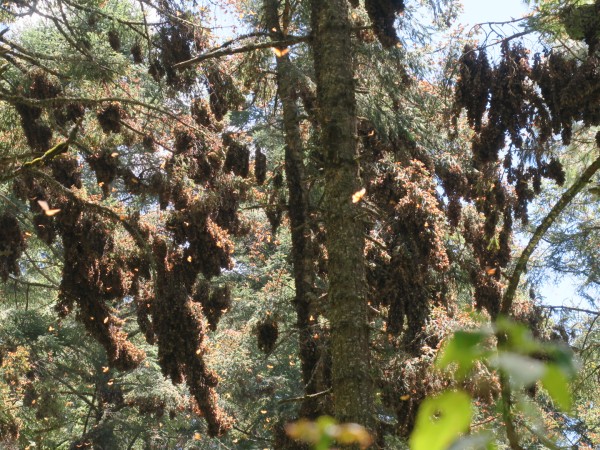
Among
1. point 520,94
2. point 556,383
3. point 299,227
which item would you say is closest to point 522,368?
point 556,383

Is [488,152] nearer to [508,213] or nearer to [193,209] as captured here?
[508,213]

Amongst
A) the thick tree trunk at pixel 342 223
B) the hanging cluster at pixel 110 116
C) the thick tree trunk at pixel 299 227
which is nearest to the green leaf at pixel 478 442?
the thick tree trunk at pixel 342 223

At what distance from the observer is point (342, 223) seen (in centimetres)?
540

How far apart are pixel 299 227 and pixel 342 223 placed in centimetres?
308

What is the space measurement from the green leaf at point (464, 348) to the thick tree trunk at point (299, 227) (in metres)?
7.56

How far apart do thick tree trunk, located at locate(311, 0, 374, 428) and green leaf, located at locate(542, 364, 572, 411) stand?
176 inches

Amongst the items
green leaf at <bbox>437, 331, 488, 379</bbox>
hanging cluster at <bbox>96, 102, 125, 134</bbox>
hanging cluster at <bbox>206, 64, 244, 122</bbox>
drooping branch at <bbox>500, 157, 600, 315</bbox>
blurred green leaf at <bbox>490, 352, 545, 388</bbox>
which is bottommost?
blurred green leaf at <bbox>490, 352, 545, 388</bbox>

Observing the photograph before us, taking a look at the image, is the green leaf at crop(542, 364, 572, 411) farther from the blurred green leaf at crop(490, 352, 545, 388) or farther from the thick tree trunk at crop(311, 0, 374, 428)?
the thick tree trunk at crop(311, 0, 374, 428)

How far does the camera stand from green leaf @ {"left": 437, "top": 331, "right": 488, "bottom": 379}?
0.53 m

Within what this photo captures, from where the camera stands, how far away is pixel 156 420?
1862 cm

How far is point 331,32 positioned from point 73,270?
4.06m

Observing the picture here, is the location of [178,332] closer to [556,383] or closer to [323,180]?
[323,180]

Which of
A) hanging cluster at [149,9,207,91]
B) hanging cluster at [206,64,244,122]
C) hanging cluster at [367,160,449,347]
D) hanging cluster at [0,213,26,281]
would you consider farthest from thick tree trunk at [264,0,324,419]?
hanging cluster at [0,213,26,281]

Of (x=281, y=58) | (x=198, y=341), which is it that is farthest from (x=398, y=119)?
(x=198, y=341)
